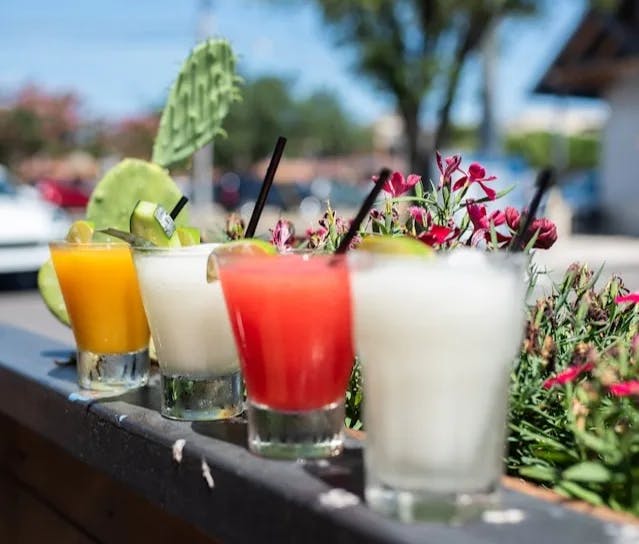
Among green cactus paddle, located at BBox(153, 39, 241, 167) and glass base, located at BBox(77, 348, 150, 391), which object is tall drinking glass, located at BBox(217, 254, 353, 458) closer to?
glass base, located at BBox(77, 348, 150, 391)

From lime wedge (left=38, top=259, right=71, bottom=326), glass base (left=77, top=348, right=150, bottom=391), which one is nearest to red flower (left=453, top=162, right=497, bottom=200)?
glass base (left=77, top=348, right=150, bottom=391)

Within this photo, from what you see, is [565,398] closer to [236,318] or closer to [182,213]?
[236,318]

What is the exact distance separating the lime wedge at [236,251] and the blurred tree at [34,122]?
133 feet

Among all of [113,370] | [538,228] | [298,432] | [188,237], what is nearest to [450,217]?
[538,228]

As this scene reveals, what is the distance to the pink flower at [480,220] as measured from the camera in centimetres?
157

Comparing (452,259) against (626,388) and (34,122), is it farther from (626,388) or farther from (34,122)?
(34,122)

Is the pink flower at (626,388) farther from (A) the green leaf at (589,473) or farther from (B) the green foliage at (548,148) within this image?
(B) the green foliage at (548,148)

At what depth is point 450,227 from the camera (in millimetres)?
1604

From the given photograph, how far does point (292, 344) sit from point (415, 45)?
17624 mm

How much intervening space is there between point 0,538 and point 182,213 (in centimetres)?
98

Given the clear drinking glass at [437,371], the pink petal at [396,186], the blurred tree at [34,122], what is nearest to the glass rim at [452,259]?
the clear drinking glass at [437,371]

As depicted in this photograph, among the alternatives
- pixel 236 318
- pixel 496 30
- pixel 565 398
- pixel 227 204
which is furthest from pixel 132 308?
pixel 227 204

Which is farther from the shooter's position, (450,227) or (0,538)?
(0,538)

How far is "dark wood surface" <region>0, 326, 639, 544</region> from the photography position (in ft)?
3.40
